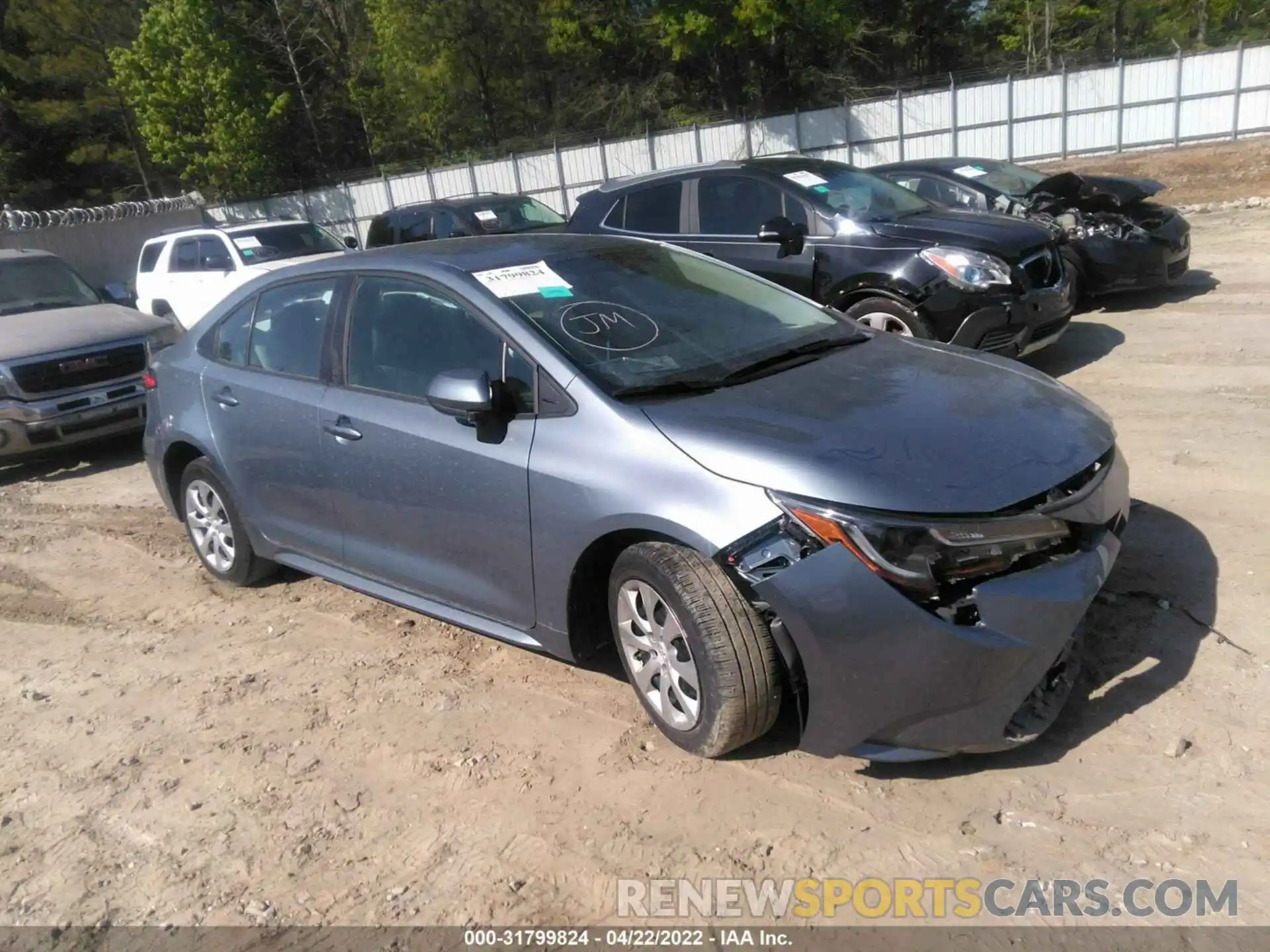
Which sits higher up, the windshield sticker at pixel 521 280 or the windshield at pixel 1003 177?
the windshield sticker at pixel 521 280

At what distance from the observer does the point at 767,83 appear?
117ft

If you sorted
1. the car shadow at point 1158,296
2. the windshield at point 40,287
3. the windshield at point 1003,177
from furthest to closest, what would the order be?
the windshield at point 1003,177
the car shadow at point 1158,296
the windshield at point 40,287

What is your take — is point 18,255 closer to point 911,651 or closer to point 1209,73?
point 911,651

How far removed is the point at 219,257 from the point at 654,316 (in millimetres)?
10621

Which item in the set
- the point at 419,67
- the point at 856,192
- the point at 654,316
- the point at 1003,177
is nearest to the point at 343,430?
the point at 654,316

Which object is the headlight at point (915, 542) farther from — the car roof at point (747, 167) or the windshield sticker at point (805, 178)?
the car roof at point (747, 167)

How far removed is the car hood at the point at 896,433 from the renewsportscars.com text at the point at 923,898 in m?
1.03

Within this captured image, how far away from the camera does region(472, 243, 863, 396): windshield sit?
373 cm

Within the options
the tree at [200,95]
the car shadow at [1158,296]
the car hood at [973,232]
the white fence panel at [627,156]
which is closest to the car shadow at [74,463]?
the car hood at [973,232]

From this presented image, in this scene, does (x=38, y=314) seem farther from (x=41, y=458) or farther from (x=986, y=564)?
(x=986, y=564)

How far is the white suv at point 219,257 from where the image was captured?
12703mm

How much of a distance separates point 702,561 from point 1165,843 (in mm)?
1496

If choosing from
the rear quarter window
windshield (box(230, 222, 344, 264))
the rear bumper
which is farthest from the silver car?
the rear quarter window

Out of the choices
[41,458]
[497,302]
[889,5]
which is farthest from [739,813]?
[889,5]
